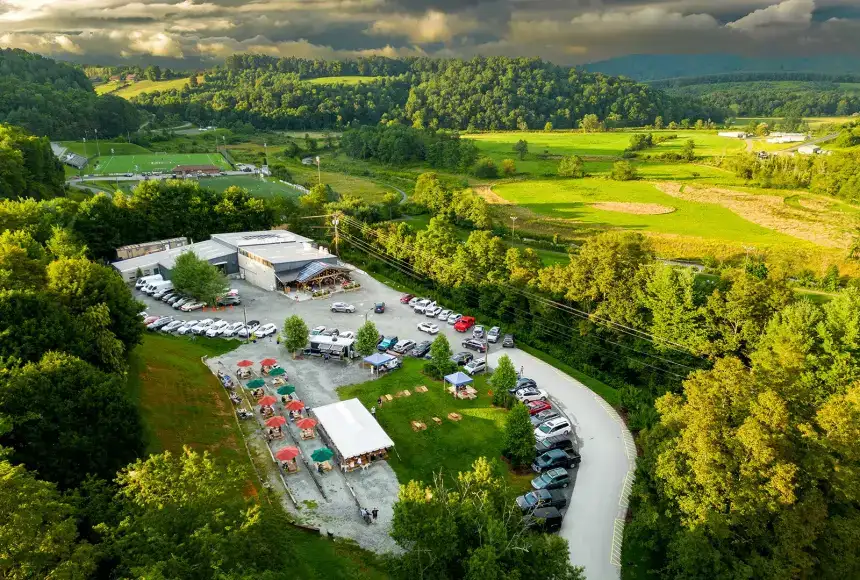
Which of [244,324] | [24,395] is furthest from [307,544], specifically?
[244,324]

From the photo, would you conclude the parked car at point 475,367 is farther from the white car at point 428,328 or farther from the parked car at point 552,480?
the parked car at point 552,480

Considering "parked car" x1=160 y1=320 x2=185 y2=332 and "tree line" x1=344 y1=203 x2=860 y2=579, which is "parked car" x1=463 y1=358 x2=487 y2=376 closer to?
"tree line" x1=344 y1=203 x2=860 y2=579

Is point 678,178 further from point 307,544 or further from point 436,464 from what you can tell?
point 307,544

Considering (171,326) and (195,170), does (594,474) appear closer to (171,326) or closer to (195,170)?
(171,326)

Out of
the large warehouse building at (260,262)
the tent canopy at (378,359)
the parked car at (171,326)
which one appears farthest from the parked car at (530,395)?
the parked car at (171,326)

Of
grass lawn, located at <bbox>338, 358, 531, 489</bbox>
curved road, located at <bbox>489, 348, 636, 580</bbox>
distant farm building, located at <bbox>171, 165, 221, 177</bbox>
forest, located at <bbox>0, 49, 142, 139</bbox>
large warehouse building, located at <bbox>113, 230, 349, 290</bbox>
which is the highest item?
forest, located at <bbox>0, 49, 142, 139</bbox>

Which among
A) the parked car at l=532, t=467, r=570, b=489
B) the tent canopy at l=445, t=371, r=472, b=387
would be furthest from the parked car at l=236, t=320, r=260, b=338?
the parked car at l=532, t=467, r=570, b=489

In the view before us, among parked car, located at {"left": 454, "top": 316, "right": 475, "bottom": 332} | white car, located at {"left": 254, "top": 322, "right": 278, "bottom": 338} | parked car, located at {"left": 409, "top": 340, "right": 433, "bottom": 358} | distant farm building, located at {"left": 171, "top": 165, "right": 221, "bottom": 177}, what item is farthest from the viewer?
distant farm building, located at {"left": 171, "top": 165, "right": 221, "bottom": 177}
